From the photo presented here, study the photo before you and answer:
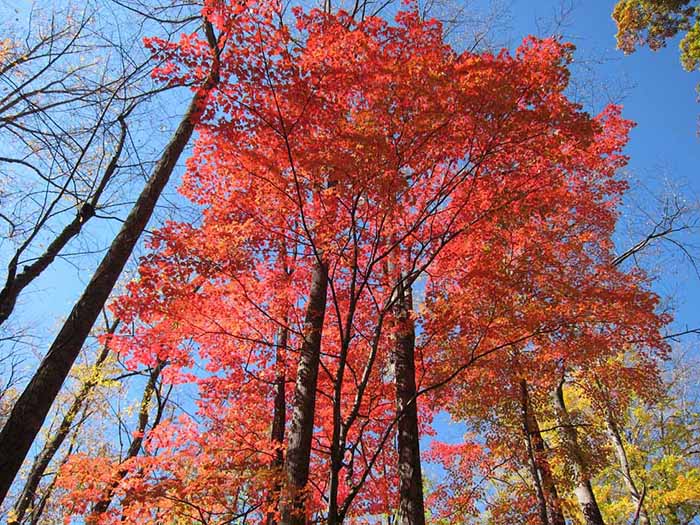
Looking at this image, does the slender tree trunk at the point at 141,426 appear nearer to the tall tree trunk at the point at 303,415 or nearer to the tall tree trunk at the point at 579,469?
the tall tree trunk at the point at 303,415

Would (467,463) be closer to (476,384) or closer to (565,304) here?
(476,384)

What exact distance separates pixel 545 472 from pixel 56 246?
871cm

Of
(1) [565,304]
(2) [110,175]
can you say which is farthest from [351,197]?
(1) [565,304]

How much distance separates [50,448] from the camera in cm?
969

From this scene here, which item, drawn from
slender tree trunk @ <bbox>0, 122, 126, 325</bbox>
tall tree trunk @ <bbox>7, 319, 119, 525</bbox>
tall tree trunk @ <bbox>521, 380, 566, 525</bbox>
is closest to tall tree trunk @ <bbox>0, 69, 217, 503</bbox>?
slender tree trunk @ <bbox>0, 122, 126, 325</bbox>

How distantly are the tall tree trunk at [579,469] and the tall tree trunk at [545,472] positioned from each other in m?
0.44

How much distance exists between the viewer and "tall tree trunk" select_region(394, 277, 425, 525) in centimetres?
607

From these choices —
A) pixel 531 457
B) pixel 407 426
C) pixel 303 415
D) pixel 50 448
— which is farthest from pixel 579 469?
pixel 50 448

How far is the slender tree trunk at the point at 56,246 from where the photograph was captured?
13.8 feet

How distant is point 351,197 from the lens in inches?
195

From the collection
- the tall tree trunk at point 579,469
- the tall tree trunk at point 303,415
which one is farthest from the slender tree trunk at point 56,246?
the tall tree trunk at point 579,469

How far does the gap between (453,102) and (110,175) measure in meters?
4.16

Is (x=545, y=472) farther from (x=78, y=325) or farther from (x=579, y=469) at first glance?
(x=78, y=325)

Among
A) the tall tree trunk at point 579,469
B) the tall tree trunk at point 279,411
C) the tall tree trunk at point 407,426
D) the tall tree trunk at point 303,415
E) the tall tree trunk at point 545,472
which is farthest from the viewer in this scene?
the tall tree trunk at point 579,469
